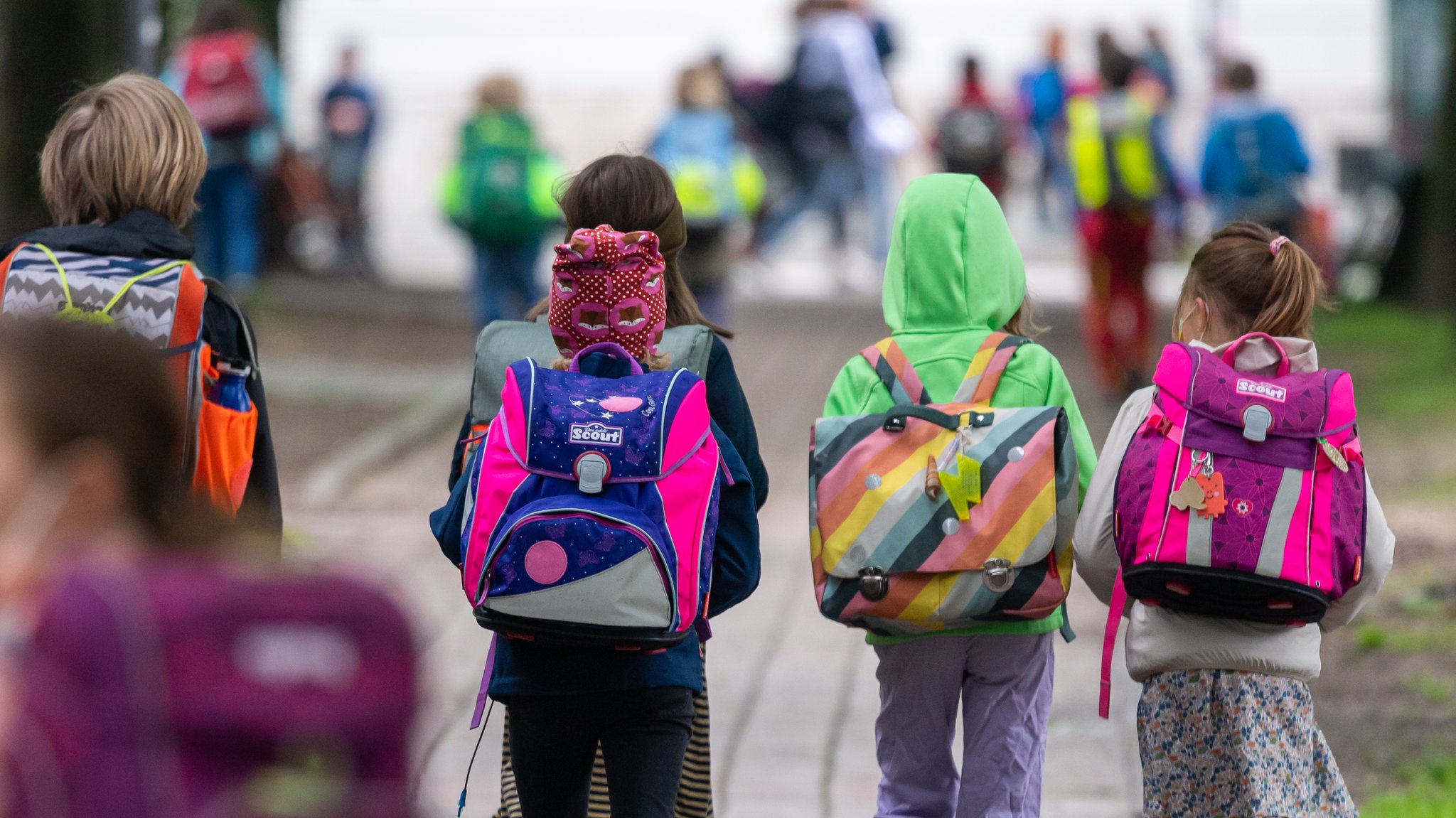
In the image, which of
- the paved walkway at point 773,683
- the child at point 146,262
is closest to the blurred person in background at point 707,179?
the paved walkway at point 773,683

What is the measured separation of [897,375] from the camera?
4129 millimetres

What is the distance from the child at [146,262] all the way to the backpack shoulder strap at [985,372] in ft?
4.92

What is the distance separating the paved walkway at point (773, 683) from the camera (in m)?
5.48

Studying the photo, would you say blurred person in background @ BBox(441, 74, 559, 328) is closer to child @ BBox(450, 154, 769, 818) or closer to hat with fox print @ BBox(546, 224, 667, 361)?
child @ BBox(450, 154, 769, 818)

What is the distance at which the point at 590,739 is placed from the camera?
3670 mm

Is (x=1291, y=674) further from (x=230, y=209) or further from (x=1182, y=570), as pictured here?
(x=230, y=209)

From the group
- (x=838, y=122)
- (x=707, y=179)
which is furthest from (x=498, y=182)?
(x=838, y=122)

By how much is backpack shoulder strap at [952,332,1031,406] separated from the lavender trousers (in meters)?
0.53

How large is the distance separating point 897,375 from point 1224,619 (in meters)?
0.86

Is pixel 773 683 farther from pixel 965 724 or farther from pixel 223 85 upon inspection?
pixel 223 85

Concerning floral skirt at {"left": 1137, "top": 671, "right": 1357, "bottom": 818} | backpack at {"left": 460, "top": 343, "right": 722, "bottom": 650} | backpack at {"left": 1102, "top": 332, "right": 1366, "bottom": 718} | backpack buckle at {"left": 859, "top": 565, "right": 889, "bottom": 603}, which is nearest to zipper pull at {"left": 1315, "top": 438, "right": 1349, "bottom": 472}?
backpack at {"left": 1102, "top": 332, "right": 1366, "bottom": 718}

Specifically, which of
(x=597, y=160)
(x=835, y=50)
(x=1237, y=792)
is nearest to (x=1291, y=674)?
(x=1237, y=792)

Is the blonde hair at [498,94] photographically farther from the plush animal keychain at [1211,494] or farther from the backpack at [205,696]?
the backpack at [205,696]

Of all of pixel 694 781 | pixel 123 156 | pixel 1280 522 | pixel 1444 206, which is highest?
pixel 123 156
